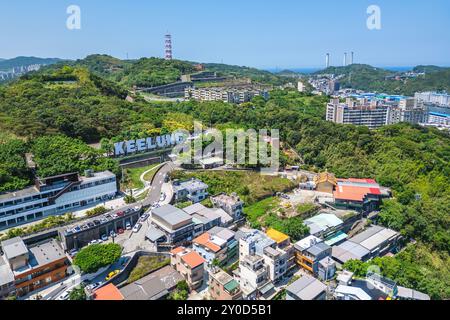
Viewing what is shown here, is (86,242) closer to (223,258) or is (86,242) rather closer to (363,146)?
(223,258)

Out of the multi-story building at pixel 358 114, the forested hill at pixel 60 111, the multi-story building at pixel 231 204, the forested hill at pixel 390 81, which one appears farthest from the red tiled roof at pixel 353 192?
the forested hill at pixel 390 81

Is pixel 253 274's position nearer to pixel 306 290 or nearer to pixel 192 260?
pixel 306 290

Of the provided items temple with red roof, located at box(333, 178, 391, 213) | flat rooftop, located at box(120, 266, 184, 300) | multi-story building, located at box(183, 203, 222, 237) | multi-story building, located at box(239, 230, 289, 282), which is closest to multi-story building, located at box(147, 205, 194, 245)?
multi-story building, located at box(183, 203, 222, 237)

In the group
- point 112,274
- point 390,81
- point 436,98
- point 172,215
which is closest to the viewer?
point 112,274

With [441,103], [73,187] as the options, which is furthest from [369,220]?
[441,103]

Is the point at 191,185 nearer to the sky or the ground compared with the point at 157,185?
nearer to the sky

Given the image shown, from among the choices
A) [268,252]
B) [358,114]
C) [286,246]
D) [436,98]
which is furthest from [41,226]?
[436,98]

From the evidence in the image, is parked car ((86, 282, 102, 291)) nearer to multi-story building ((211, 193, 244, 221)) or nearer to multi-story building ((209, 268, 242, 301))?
multi-story building ((209, 268, 242, 301))
